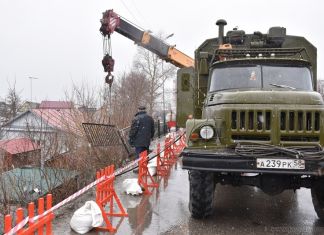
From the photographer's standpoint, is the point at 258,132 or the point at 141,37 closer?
the point at 258,132

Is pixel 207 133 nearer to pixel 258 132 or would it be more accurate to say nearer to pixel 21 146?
pixel 258 132

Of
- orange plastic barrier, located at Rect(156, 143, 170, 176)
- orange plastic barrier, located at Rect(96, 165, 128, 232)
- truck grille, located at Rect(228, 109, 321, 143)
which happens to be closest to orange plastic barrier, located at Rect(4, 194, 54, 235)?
orange plastic barrier, located at Rect(96, 165, 128, 232)

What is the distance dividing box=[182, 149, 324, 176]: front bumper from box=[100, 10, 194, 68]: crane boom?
325 inches

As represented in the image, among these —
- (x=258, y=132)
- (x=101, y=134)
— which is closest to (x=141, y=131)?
(x=101, y=134)

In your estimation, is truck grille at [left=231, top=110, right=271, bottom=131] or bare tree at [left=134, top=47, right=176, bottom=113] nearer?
truck grille at [left=231, top=110, right=271, bottom=131]

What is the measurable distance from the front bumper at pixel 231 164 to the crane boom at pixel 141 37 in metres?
8.25

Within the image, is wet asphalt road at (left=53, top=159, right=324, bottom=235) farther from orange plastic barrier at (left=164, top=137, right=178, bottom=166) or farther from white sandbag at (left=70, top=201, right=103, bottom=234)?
orange plastic barrier at (left=164, top=137, right=178, bottom=166)

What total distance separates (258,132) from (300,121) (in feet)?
1.93

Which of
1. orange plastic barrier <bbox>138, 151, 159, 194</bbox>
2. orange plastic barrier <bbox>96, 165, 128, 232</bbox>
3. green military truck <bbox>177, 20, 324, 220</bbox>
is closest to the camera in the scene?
green military truck <bbox>177, 20, 324, 220</bbox>

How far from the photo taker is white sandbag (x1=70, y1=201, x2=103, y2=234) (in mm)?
5281

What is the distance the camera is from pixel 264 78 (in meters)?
6.42

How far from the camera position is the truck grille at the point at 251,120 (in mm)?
5438

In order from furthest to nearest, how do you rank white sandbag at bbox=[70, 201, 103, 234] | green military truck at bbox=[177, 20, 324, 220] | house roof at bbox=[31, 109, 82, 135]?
house roof at bbox=[31, 109, 82, 135] → white sandbag at bbox=[70, 201, 103, 234] → green military truck at bbox=[177, 20, 324, 220]

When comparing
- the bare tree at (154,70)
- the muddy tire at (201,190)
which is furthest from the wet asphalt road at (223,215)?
the bare tree at (154,70)
